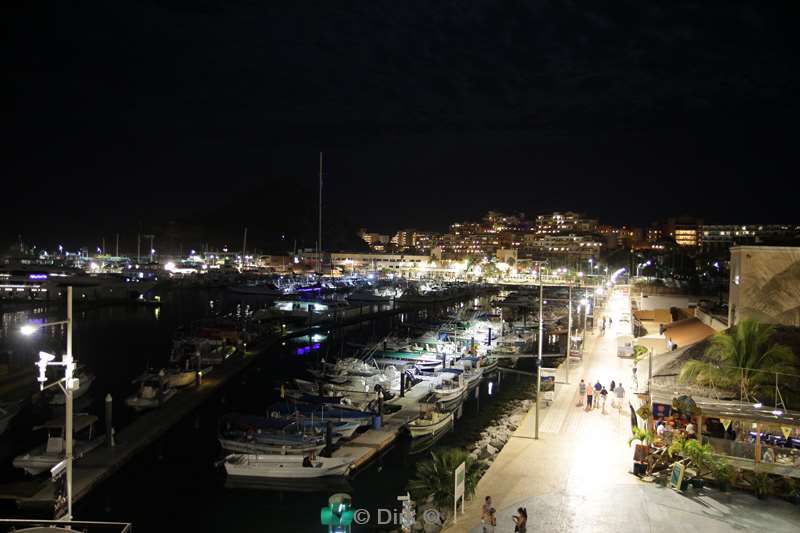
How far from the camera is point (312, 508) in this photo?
657 inches

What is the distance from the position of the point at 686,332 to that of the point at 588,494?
19.3 m

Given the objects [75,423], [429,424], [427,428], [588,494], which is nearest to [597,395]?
[429,424]

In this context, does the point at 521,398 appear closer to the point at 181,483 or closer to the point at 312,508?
the point at 312,508

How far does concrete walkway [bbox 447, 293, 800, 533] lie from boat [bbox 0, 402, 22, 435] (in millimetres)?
18456

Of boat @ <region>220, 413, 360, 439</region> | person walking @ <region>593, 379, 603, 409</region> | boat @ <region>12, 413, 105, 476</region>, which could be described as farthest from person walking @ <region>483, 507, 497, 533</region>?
boat @ <region>12, 413, 105, 476</region>

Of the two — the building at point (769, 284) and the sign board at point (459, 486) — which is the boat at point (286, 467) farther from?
the building at point (769, 284)

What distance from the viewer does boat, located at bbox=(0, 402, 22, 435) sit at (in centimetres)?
2133

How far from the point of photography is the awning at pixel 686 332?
90.7 feet

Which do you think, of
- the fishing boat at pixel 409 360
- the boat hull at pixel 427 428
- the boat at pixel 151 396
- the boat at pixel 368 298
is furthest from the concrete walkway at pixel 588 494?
the boat at pixel 368 298

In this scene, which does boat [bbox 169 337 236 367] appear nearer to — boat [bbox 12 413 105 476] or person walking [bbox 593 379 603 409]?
boat [bbox 12 413 105 476]

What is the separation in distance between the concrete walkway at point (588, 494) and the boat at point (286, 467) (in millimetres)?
5640

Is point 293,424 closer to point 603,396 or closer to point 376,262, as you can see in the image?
point 603,396

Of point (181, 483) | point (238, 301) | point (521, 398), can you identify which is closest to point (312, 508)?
point (181, 483)

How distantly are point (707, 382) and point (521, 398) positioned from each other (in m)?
13.4
